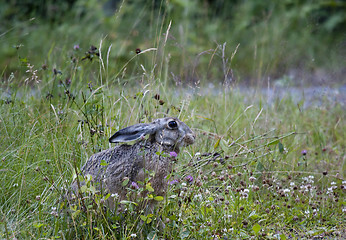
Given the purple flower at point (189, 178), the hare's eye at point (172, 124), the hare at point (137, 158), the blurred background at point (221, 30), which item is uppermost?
the hare's eye at point (172, 124)

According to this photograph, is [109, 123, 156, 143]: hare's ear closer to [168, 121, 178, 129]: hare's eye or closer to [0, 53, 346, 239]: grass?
[168, 121, 178, 129]: hare's eye

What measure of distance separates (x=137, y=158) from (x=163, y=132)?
25 cm

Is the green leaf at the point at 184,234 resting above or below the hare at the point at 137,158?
below

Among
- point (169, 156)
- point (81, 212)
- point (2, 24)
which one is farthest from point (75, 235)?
point (2, 24)

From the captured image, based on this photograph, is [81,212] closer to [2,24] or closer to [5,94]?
[5,94]

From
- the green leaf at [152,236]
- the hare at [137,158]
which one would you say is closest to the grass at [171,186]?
the green leaf at [152,236]

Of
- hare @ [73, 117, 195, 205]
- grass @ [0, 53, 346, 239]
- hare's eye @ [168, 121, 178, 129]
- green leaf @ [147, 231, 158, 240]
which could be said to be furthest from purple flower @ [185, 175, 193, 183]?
green leaf @ [147, 231, 158, 240]

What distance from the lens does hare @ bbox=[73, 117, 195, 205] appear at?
123 inches

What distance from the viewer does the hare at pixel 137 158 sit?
3.12 meters

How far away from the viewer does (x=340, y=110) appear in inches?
235

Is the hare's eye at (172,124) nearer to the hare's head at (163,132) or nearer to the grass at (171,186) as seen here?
the hare's head at (163,132)

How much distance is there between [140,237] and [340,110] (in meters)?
3.91

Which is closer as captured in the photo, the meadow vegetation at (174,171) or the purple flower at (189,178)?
the meadow vegetation at (174,171)

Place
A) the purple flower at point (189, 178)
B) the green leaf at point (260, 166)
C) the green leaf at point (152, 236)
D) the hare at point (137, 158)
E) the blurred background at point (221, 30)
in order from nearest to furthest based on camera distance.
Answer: the green leaf at point (152, 236) → the hare at point (137, 158) → the purple flower at point (189, 178) → the green leaf at point (260, 166) → the blurred background at point (221, 30)
